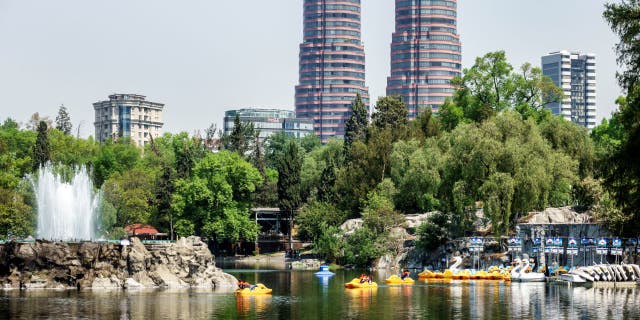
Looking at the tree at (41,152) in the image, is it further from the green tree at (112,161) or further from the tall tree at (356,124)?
the tall tree at (356,124)

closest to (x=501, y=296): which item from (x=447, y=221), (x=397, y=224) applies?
(x=447, y=221)

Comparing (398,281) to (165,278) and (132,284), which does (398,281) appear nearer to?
(165,278)

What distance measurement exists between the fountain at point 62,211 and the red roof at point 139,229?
4114 centimetres

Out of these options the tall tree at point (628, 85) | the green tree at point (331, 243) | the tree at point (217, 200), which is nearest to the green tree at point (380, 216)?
the green tree at point (331, 243)

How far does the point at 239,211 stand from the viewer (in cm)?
13500

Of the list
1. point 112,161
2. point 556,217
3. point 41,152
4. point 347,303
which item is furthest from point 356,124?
point 347,303

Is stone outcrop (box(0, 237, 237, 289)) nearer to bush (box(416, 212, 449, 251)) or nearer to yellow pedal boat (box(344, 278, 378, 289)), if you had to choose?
yellow pedal boat (box(344, 278, 378, 289))

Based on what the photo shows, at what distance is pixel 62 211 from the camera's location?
91812 millimetres

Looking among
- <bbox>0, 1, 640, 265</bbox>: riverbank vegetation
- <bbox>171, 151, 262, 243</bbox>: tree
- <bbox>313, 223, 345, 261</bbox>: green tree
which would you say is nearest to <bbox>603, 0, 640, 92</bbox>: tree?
<bbox>0, 1, 640, 265</bbox>: riverbank vegetation

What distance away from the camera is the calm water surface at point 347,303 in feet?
193

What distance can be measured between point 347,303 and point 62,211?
3527 cm

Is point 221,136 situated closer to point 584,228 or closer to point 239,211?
point 239,211

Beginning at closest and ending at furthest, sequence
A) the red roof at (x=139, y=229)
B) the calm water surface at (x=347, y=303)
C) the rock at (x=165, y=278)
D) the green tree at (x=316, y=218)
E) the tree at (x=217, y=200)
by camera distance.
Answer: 1. the calm water surface at (x=347, y=303)
2. the rock at (x=165, y=278)
3. the green tree at (x=316, y=218)
4. the tree at (x=217, y=200)
5. the red roof at (x=139, y=229)

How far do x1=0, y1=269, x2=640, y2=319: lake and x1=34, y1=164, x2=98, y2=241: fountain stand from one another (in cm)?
1464
